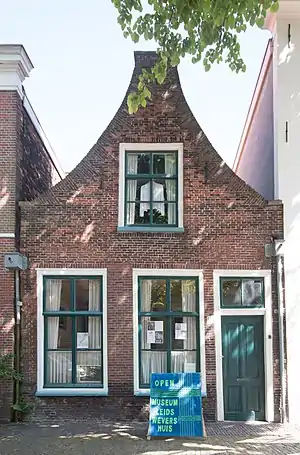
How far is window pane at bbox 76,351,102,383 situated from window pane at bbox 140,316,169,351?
3.32 ft

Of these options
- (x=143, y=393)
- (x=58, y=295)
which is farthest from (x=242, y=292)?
(x=58, y=295)

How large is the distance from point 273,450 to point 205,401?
106 inches

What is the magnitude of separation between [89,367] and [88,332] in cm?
72

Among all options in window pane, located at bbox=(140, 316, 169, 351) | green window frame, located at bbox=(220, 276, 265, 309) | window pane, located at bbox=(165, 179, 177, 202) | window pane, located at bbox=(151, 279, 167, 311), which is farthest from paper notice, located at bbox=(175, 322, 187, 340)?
window pane, located at bbox=(165, 179, 177, 202)

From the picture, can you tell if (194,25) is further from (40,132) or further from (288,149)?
(40,132)

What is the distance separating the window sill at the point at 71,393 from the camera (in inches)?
497

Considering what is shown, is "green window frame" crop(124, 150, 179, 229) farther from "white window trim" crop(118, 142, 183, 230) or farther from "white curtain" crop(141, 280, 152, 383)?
"white curtain" crop(141, 280, 152, 383)

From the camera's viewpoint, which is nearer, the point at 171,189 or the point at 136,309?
the point at 136,309

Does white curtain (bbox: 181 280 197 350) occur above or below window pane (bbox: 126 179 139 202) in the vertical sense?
below

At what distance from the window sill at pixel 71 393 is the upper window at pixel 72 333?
0.25ft

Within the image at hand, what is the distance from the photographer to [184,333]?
13.0m

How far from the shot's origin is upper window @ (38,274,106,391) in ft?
42.1

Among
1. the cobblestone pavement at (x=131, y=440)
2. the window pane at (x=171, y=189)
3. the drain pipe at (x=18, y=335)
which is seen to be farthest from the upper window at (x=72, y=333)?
the window pane at (x=171, y=189)

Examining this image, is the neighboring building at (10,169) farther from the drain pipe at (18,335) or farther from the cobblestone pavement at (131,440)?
the cobblestone pavement at (131,440)
